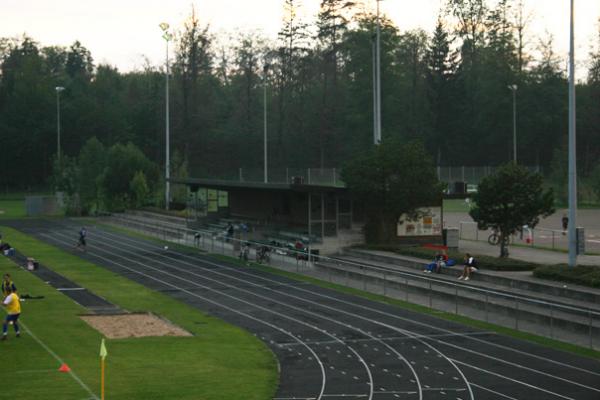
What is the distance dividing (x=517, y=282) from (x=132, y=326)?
15010mm

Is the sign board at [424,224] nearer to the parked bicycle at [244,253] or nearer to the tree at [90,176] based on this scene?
the parked bicycle at [244,253]

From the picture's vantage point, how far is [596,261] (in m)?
39.7

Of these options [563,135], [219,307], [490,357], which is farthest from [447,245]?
[563,135]

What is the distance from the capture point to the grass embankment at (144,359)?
20.5m

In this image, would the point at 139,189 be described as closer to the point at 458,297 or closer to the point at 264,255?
the point at 264,255

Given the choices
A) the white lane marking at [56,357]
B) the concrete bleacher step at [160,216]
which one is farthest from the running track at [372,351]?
the concrete bleacher step at [160,216]

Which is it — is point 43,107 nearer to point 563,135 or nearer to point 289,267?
point 563,135

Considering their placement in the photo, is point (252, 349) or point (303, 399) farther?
point (252, 349)

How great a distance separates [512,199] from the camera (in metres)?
39.2

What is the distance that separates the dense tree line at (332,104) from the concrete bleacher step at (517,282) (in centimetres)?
5223

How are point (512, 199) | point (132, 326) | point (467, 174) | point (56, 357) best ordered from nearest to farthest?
point (56, 357), point (132, 326), point (512, 199), point (467, 174)

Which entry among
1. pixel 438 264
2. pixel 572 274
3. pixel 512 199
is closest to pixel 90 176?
pixel 438 264

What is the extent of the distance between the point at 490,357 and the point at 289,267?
22.6 m

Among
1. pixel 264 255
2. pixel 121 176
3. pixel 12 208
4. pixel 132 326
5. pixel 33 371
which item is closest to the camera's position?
pixel 33 371
